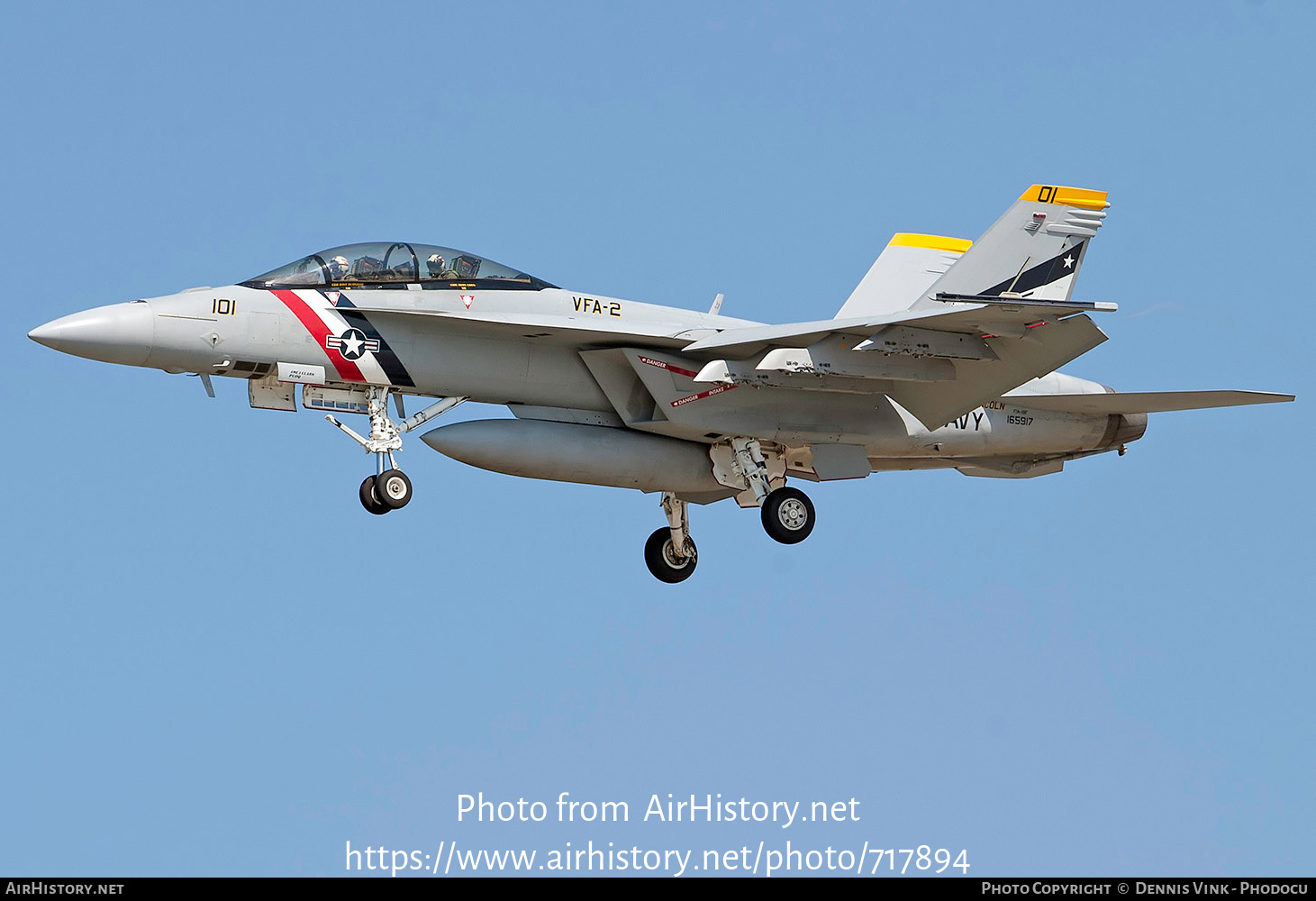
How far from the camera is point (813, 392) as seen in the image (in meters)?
20.9

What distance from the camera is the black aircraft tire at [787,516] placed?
69.2 ft

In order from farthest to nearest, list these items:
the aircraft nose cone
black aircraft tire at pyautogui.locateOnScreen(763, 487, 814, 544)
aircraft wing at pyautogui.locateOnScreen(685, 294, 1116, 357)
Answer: black aircraft tire at pyautogui.locateOnScreen(763, 487, 814, 544)
aircraft wing at pyautogui.locateOnScreen(685, 294, 1116, 357)
the aircraft nose cone

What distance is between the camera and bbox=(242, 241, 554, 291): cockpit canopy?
19.2m

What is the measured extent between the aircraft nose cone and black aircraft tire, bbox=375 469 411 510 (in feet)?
8.76

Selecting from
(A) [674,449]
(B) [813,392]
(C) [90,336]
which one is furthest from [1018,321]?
(C) [90,336]

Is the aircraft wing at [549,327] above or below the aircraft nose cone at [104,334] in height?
above

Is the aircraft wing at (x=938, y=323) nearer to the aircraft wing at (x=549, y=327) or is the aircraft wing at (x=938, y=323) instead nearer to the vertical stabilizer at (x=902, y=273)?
the aircraft wing at (x=549, y=327)

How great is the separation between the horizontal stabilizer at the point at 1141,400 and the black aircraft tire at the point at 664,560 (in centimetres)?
444

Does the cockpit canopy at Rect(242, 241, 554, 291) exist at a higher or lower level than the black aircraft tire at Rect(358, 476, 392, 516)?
higher

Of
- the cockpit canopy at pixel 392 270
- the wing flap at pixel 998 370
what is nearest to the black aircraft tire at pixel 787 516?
the wing flap at pixel 998 370

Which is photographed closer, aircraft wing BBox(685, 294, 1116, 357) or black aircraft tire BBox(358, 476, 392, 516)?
aircraft wing BBox(685, 294, 1116, 357)

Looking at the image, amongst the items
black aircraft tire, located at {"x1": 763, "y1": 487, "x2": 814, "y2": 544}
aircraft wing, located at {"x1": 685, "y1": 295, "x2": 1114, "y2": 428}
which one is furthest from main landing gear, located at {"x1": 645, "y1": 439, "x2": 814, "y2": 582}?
aircraft wing, located at {"x1": 685, "y1": 295, "x2": 1114, "y2": 428}

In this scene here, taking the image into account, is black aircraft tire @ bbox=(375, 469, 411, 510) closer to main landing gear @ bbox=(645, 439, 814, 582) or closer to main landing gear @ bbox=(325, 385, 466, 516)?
main landing gear @ bbox=(325, 385, 466, 516)

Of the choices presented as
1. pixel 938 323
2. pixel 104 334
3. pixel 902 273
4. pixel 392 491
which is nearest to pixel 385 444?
pixel 392 491
